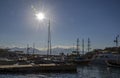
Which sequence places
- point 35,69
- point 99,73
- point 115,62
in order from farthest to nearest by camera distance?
point 115,62 → point 99,73 → point 35,69

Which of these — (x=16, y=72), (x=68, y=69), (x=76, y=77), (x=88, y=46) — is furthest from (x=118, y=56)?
(x=88, y=46)

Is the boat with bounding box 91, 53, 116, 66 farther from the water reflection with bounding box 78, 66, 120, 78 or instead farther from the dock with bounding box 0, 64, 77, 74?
the dock with bounding box 0, 64, 77, 74

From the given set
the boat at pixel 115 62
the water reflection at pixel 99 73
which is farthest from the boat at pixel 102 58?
the water reflection at pixel 99 73

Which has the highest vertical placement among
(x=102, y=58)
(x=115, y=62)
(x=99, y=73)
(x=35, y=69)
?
(x=102, y=58)

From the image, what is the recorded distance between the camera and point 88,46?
139 metres

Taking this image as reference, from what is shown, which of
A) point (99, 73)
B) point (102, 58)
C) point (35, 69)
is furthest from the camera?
point (102, 58)

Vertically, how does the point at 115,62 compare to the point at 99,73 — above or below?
above

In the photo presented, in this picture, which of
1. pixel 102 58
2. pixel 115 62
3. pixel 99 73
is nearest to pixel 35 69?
pixel 99 73

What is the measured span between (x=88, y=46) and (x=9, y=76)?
97.1m

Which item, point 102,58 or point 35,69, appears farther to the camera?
point 102,58

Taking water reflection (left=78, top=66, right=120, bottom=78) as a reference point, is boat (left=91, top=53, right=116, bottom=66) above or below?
above

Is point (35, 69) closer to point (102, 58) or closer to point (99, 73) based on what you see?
point (99, 73)

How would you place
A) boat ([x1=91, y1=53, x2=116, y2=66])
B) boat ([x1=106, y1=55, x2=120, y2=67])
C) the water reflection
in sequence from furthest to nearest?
boat ([x1=91, y1=53, x2=116, y2=66]) → boat ([x1=106, y1=55, x2=120, y2=67]) → the water reflection

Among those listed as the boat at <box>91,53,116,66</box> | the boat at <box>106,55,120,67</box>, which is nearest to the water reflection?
the boat at <box>106,55,120,67</box>
